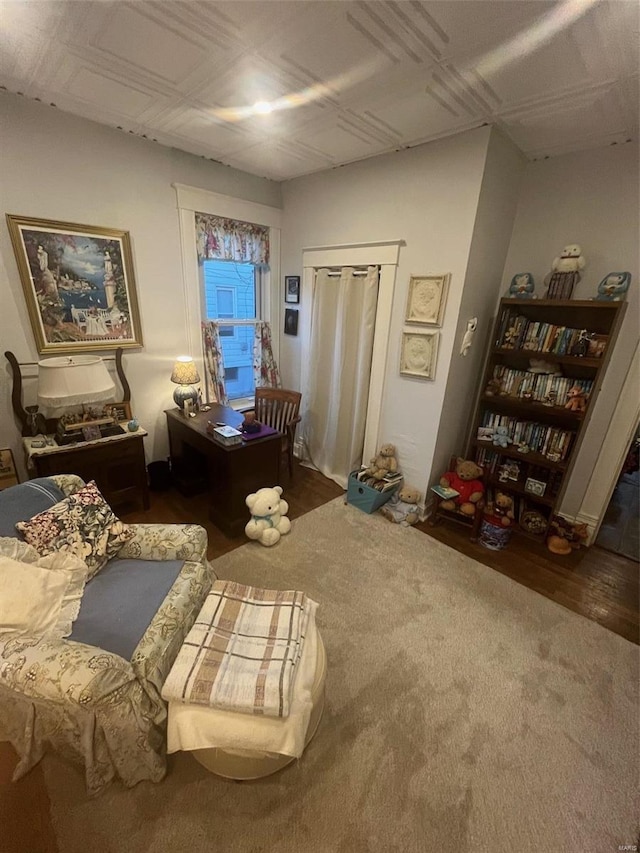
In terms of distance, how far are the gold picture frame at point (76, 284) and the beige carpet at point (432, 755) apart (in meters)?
2.03

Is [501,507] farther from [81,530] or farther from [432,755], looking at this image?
[81,530]

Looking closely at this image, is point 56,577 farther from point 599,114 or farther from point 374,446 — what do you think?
point 599,114

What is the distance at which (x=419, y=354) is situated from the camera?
2.50m

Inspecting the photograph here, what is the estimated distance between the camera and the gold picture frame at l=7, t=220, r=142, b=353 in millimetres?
2137

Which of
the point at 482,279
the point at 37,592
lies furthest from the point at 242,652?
the point at 482,279

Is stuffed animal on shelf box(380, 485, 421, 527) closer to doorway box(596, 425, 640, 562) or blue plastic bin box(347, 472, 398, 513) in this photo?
blue plastic bin box(347, 472, 398, 513)

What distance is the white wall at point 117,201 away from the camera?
202cm

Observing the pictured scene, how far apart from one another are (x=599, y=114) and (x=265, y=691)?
297 centimetres

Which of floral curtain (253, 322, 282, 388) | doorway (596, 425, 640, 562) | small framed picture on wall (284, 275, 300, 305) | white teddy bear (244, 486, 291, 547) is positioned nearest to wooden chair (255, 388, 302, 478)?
floral curtain (253, 322, 282, 388)

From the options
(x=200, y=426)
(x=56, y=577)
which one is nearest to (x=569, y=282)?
(x=200, y=426)

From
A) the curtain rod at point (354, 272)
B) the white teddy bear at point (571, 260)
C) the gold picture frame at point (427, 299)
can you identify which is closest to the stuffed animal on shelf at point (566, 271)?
the white teddy bear at point (571, 260)

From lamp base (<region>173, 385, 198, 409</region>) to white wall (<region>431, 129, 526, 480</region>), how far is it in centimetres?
194

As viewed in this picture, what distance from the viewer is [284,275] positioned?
3.40 m

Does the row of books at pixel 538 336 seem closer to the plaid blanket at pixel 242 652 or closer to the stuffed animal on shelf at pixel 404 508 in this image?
the stuffed animal on shelf at pixel 404 508
